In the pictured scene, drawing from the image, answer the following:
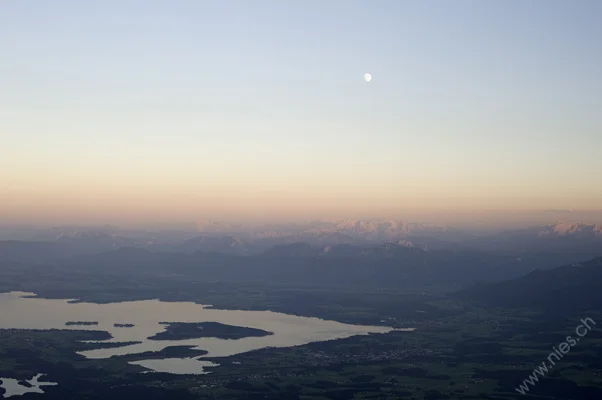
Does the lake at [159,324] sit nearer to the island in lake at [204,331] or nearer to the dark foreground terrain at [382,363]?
the island in lake at [204,331]

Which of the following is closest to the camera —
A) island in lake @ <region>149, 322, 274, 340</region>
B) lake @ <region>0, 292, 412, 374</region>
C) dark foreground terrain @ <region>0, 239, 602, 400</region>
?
dark foreground terrain @ <region>0, 239, 602, 400</region>

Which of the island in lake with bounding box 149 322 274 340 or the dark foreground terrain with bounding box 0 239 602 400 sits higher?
the dark foreground terrain with bounding box 0 239 602 400

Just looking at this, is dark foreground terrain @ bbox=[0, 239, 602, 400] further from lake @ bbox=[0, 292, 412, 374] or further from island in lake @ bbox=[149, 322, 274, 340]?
lake @ bbox=[0, 292, 412, 374]

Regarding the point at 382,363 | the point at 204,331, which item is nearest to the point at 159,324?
the point at 204,331

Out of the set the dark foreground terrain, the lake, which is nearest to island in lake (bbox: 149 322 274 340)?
the dark foreground terrain

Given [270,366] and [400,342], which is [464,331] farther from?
[270,366]

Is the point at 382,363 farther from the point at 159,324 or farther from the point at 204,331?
the point at 159,324

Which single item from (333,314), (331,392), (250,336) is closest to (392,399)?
(331,392)
